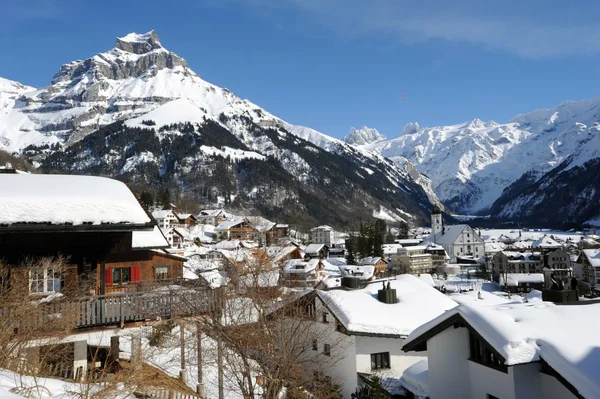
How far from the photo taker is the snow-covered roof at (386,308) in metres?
24.7

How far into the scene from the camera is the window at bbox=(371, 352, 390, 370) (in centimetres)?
2506

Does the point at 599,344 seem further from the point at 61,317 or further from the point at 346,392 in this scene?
the point at 346,392

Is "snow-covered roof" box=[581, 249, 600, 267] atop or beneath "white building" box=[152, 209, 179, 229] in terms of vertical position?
beneath

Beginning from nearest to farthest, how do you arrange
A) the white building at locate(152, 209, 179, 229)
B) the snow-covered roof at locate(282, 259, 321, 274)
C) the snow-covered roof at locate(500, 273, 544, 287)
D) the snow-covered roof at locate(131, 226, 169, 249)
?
the snow-covered roof at locate(131, 226, 169, 249) → the snow-covered roof at locate(282, 259, 321, 274) → the snow-covered roof at locate(500, 273, 544, 287) → the white building at locate(152, 209, 179, 229)

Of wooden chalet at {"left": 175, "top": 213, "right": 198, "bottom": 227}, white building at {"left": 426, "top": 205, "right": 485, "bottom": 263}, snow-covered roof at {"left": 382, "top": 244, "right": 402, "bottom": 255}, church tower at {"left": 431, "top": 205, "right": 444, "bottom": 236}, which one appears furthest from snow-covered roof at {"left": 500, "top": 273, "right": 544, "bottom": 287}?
wooden chalet at {"left": 175, "top": 213, "right": 198, "bottom": 227}

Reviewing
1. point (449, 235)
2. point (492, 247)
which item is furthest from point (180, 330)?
point (492, 247)

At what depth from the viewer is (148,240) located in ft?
72.0

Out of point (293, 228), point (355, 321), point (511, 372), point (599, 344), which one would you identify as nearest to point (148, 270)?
point (355, 321)

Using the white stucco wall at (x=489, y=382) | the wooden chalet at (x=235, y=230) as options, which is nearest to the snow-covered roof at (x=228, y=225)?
the wooden chalet at (x=235, y=230)

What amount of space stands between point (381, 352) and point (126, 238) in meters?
14.6

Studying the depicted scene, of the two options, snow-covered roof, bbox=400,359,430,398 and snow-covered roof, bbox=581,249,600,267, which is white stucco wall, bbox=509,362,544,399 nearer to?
snow-covered roof, bbox=400,359,430,398

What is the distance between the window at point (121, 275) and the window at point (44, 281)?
21.7ft

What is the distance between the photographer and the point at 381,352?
82.6ft

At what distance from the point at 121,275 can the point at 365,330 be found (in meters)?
12.2
